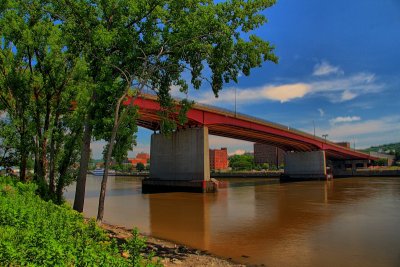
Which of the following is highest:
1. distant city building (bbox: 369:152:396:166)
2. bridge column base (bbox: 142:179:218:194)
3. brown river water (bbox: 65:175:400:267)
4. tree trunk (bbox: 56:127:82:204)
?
distant city building (bbox: 369:152:396:166)

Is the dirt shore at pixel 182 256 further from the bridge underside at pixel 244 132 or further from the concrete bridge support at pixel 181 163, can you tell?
the concrete bridge support at pixel 181 163

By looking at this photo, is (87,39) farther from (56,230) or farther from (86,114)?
(56,230)

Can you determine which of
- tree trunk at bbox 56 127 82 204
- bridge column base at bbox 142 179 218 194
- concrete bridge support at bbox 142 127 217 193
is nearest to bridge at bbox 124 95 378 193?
concrete bridge support at bbox 142 127 217 193

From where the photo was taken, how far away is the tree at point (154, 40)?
579 inches

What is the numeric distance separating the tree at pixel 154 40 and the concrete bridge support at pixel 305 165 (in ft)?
290

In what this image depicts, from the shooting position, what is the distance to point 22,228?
7.26 m

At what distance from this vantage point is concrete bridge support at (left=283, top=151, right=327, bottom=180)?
9803 centimetres

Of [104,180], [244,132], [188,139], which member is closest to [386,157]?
[244,132]

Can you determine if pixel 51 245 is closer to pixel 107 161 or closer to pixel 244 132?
pixel 107 161

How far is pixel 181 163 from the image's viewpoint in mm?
52656

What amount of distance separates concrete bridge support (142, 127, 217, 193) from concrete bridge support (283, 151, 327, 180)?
55.4 metres

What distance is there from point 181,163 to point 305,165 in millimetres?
61048

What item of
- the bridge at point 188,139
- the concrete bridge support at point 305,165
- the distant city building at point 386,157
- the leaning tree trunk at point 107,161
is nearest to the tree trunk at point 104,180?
the leaning tree trunk at point 107,161

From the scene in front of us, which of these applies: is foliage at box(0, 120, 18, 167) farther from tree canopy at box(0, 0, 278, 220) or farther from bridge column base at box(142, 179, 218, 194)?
bridge column base at box(142, 179, 218, 194)
